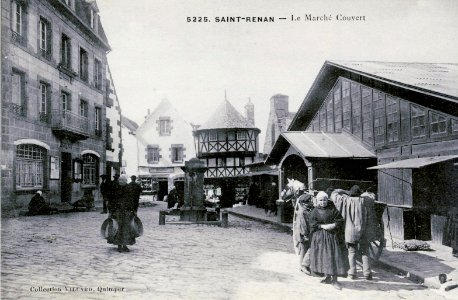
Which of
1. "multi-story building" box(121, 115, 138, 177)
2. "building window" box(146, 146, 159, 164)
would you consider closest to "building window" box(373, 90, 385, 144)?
"building window" box(146, 146, 159, 164)

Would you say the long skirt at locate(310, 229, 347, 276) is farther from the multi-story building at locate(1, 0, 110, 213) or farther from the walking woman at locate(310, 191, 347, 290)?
the multi-story building at locate(1, 0, 110, 213)

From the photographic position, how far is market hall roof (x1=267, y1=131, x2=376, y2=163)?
11539 mm

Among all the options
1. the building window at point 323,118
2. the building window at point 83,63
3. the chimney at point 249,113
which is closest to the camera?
the building window at point 323,118

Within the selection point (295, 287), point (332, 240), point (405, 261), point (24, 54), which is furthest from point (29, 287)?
point (24, 54)

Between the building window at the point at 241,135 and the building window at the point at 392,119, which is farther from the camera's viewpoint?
the building window at the point at 241,135

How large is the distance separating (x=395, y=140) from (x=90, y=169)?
13.0 m

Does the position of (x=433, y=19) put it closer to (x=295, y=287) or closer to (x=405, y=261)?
(x=405, y=261)

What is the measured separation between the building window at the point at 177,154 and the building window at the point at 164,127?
1.43 meters

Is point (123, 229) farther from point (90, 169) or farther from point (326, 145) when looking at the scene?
point (90, 169)

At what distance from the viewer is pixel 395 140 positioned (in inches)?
420

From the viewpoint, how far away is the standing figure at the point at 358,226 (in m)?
6.42

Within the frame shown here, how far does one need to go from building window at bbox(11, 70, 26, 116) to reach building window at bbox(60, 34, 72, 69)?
363 cm

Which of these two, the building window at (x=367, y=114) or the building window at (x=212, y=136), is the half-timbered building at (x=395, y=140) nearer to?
the building window at (x=367, y=114)

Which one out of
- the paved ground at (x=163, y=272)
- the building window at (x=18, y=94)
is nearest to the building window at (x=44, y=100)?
the building window at (x=18, y=94)
